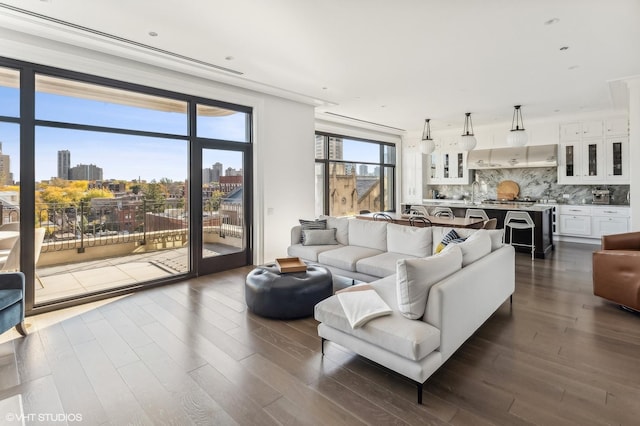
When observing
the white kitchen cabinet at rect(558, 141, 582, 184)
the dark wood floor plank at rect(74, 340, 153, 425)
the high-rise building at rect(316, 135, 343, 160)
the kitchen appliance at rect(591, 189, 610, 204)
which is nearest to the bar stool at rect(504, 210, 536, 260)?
the white kitchen cabinet at rect(558, 141, 582, 184)

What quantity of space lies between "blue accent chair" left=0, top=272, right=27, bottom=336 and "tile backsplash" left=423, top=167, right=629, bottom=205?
9.73 metres

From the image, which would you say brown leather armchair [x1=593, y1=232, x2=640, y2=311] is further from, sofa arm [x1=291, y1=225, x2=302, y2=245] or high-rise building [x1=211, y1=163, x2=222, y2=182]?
high-rise building [x1=211, y1=163, x2=222, y2=182]

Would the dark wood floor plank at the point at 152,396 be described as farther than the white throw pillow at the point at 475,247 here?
No

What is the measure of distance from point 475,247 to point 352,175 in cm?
575

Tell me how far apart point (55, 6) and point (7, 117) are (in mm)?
1305

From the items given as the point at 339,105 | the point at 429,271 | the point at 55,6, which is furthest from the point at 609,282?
the point at 55,6

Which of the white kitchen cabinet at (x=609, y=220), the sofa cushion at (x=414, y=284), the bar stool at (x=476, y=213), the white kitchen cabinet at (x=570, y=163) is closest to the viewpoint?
the sofa cushion at (x=414, y=284)

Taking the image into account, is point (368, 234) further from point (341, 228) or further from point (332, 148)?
point (332, 148)

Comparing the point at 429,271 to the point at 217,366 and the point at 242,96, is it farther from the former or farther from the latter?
the point at 242,96

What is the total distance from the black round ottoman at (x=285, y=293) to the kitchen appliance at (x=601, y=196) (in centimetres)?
757

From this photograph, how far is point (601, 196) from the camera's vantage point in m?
7.68

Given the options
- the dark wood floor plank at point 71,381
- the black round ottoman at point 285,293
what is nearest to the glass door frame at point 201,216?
the black round ottoman at point 285,293

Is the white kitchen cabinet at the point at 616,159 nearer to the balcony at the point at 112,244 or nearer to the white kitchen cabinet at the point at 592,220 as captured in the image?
the white kitchen cabinet at the point at 592,220

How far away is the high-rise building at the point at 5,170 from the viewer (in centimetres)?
349
